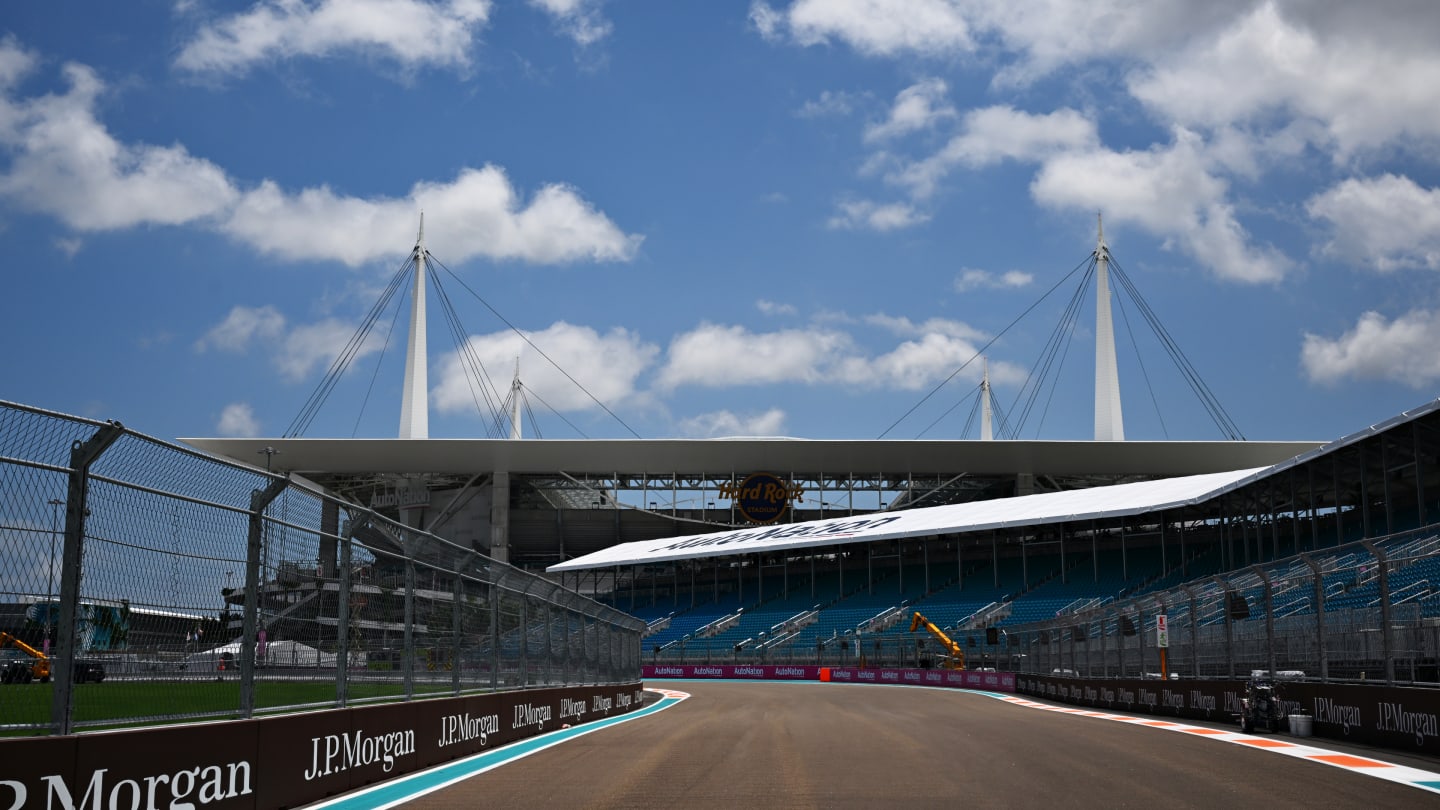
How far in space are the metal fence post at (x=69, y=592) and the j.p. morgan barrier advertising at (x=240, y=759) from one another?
0.22m

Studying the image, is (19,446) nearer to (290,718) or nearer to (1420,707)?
(290,718)

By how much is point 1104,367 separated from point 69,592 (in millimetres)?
80840

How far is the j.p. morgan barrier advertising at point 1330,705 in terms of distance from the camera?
14.2 meters

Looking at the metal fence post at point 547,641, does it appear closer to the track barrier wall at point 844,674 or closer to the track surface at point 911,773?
the track surface at point 911,773

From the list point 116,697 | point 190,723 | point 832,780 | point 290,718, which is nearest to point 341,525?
point 290,718

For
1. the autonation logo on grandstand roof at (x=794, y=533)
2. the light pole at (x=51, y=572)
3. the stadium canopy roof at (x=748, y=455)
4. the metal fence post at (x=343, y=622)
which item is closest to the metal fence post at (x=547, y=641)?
the metal fence post at (x=343, y=622)

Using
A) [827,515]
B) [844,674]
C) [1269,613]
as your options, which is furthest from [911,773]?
[827,515]

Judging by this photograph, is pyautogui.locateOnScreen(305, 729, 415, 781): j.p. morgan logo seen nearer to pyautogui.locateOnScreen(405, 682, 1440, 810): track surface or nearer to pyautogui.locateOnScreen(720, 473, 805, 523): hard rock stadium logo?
pyautogui.locateOnScreen(405, 682, 1440, 810): track surface

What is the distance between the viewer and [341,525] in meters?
12.2

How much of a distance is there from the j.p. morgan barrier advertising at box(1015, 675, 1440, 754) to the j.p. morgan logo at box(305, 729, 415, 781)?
34.5 ft

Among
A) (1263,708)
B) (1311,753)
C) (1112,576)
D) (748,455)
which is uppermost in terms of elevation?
(748,455)

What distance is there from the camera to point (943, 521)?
63.6 metres

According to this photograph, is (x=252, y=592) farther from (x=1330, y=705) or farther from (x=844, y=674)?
(x=844, y=674)

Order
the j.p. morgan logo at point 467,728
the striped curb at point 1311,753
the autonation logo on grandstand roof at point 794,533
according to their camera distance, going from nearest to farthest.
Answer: the striped curb at point 1311,753 → the j.p. morgan logo at point 467,728 → the autonation logo on grandstand roof at point 794,533
